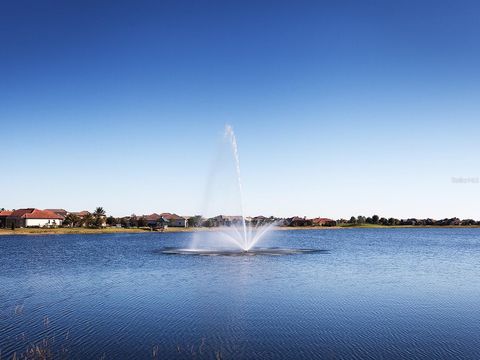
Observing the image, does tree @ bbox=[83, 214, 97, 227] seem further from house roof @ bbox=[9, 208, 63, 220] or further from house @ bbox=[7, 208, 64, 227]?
house roof @ bbox=[9, 208, 63, 220]

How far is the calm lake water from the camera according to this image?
21.8 metres

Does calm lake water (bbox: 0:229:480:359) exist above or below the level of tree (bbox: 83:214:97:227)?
below

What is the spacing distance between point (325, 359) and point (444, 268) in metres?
45.6

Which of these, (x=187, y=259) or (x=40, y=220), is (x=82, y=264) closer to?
(x=187, y=259)

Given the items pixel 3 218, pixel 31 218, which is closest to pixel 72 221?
pixel 31 218

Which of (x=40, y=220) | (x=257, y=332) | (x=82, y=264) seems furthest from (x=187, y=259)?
(x=40, y=220)

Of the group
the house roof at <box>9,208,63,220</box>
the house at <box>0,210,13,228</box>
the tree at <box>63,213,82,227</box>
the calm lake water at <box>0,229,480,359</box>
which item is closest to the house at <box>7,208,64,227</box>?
the house roof at <box>9,208,63,220</box>

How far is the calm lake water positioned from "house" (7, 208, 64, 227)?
14236cm

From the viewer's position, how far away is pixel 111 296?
35.8 metres

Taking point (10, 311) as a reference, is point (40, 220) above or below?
above

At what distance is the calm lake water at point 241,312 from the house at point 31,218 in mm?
142360

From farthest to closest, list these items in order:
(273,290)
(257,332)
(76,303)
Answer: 1. (273,290)
2. (76,303)
3. (257,332)

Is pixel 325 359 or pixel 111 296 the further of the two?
pixel 111 296

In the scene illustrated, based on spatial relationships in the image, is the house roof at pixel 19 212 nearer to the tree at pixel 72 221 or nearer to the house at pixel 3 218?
the house at pixel 3 218
